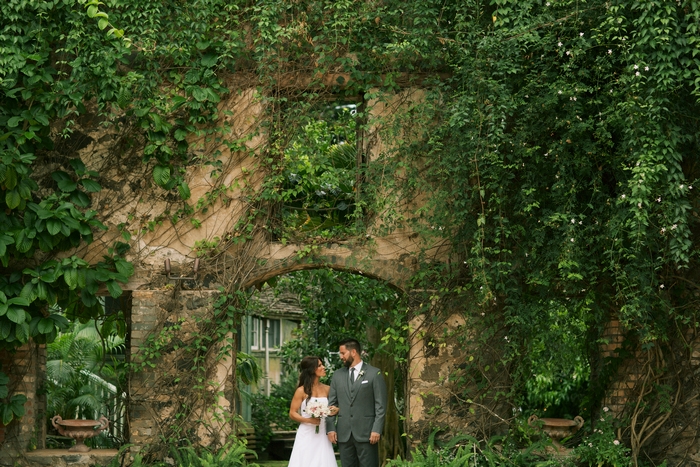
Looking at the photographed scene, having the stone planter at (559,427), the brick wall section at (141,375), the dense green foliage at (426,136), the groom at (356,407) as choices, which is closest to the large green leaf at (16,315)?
the dense green foliage at (426,136)

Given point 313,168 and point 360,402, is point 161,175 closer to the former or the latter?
point 313,168

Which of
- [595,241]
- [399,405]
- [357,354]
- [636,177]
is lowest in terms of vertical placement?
[399,405]

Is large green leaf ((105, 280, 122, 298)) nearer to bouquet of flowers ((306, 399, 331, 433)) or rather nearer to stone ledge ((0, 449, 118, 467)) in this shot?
stone ledge ((0, 449, 118, 467))

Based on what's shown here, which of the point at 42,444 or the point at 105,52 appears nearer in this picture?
the point at 105,52

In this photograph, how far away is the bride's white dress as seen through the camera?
867 cm

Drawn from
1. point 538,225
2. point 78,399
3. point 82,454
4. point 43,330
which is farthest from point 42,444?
point 538,225

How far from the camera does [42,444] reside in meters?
9.45

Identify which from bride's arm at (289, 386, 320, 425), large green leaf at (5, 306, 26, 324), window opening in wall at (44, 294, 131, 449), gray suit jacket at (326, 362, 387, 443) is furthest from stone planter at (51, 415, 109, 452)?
gray suit jacket at (326, 362, 387, 443)

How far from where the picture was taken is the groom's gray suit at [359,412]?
853 cm

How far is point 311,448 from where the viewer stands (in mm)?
8719

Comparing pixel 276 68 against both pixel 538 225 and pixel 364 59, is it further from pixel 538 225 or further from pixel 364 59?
pixel 538 225

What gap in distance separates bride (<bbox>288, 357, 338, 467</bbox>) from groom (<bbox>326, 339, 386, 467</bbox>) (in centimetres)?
13

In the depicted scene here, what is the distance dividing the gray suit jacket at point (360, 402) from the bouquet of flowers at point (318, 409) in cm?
15

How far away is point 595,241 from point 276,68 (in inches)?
138
